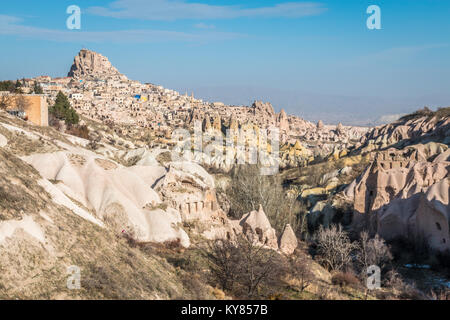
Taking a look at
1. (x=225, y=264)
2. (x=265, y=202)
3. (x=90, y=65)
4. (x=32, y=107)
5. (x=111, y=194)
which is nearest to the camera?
(x=225, y=264)

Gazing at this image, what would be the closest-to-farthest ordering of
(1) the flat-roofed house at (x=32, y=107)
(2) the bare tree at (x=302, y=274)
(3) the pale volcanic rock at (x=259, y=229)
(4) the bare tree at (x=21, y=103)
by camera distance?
(2) the bare tree at (x=302, y=274) → (3) the pale volcanic rock at (x=259, y=229) → (4) the bare tree at (x=21, y=103) → (1) the flat-roofed house at (x=32, y=107)

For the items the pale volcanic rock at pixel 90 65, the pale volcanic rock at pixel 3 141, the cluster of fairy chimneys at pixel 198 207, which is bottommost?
the cluster of fairy chimneys at pixel 198 207

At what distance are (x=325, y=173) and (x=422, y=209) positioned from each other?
92.1 feet

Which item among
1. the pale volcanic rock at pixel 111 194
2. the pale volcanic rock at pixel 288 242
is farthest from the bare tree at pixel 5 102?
the pale volcanic rock at pixel 288 242

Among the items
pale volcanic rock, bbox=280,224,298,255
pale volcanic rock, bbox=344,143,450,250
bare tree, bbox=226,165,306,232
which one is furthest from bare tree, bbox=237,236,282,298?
bare tree, bbox=226,165,306,232

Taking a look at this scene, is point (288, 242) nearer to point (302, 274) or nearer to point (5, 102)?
point (302, 274)

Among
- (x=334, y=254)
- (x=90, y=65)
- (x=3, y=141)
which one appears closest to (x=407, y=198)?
(x=334, y=254)

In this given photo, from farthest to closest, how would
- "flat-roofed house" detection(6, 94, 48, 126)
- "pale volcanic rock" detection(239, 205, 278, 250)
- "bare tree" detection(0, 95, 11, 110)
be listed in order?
"bare tree" detection(0, 95, 11, 110) < "flat-roofed house" detection(6, 94, 48, 126) < "pale volcanic rock" detection(239, 205, 278, 250)

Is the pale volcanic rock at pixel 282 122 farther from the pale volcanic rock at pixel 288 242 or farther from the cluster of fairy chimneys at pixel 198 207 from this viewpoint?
the cluster of fairy chimneys at pixel 198 207

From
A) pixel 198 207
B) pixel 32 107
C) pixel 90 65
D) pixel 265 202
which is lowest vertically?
pixel 265 202

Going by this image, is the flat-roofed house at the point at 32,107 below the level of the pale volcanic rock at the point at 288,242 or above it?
above

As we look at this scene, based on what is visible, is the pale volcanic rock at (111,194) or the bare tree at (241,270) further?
the pale volcanic rock at (111,194)

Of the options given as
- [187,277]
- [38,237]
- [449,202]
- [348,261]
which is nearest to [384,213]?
[449,202]

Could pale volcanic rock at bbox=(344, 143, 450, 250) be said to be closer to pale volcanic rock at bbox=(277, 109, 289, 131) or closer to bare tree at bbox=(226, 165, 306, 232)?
bare tree at bbox=(226, 165, 306, 232)
